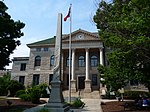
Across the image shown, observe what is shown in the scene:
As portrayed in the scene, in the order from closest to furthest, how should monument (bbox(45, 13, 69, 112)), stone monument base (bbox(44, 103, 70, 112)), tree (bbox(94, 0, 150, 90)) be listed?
tree (bbox(94, 0, 150, 90)) → stone monument base (bbox(44, 103, 70, 112)) → monument (bbox(45, 13, 69, 112))

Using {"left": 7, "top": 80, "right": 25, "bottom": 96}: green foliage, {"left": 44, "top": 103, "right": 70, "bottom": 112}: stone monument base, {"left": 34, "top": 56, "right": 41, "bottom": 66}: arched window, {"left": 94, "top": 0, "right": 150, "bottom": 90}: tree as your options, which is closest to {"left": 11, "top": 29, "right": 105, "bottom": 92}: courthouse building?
{"left": 34, "top": 56, "right": 41, "bottom": 66}: arched window

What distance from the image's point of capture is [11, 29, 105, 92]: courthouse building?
41.9 m

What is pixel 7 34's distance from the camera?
1906 cm

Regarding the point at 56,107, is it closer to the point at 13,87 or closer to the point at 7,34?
the point at 7,34

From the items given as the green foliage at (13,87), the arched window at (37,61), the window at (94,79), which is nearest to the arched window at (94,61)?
the window at (94,79)

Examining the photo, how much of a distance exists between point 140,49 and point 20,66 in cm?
3759

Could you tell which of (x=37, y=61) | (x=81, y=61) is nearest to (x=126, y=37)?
(x=81, y=61)

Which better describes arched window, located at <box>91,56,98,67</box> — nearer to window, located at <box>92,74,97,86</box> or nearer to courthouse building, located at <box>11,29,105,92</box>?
courthouse building, located at <box>11,29,105,92</box>

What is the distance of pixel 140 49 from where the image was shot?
551 inches

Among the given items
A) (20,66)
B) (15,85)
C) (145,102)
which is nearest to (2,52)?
(145,102)

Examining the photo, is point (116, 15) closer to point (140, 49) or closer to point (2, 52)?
point (140, 49)

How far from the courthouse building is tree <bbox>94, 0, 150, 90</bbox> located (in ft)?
70.2

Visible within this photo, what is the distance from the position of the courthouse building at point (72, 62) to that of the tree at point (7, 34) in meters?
22.5

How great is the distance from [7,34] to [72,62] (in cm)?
2421
